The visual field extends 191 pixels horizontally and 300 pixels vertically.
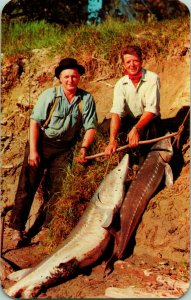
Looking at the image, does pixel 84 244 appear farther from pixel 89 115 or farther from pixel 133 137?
pixel 89 115

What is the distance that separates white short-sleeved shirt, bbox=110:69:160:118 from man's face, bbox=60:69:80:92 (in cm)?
35

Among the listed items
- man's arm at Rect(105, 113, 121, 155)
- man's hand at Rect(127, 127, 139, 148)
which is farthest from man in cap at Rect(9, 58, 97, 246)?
→ man's hand at Rect(127, 127, 139, 148)

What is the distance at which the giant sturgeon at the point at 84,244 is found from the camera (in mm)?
3547

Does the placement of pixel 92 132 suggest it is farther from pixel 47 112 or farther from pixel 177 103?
pixel 177 103

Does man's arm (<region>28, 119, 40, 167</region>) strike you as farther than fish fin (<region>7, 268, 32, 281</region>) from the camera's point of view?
Yes

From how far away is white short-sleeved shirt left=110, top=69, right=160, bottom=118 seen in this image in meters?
4.07

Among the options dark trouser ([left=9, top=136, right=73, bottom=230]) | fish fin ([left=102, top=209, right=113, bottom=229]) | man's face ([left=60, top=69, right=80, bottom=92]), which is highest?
man's face ([left=60, top=69, right=80, bottom=92])

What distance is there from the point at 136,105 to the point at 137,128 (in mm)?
206

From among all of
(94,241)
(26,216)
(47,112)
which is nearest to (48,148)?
(47,112)

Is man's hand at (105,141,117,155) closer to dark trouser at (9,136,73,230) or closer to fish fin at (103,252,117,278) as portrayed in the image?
dark trouser at (9,136,73,230)

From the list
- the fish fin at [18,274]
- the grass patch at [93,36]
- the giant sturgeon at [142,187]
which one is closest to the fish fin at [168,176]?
the giant sturgeon at [142,187]

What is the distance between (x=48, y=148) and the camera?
13.3ft

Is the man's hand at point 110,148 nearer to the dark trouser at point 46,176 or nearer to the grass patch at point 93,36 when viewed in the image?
the dark trouser at point 46,176

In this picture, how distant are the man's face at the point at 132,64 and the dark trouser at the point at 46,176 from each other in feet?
2.60
